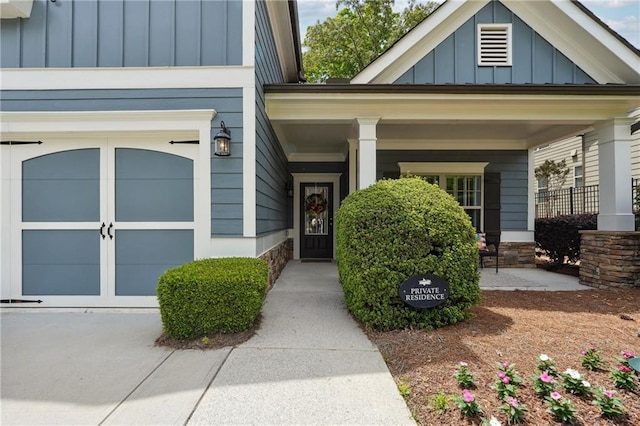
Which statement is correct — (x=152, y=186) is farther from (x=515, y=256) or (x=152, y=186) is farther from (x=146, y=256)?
(x=515, y=256)

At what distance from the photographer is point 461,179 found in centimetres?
719

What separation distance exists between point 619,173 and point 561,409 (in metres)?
4.97

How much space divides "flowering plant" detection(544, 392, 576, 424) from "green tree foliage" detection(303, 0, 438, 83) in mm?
15246

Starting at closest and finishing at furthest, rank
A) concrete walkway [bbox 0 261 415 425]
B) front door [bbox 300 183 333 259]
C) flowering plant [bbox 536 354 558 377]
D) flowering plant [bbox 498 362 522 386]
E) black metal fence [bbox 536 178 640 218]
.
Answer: concrete walkway [bbox 0 261 415 425] < flowering plant [bbox 498 362 522 386] < flowering plant [bbox 536 354 558 377] < front door [bbox 300 183 333 259] < black metal fence [bbox 536 178 640 218]

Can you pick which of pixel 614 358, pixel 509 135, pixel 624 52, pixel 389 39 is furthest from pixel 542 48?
pixel 389 39

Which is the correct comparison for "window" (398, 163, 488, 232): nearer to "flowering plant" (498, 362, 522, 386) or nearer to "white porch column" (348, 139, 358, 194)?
"white porch column" (348, 139, 358, 194)

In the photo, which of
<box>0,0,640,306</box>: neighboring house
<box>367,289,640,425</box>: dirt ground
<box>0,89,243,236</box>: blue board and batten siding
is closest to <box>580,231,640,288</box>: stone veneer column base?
<box>367,289,640,425</box>: dirt ground

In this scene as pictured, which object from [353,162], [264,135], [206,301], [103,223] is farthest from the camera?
[353,162]

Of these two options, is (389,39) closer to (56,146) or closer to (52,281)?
(56,146)

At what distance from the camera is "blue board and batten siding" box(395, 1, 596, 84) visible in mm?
5668

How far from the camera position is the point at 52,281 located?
396 cm

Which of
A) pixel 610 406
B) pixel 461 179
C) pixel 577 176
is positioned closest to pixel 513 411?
pixel 610 406

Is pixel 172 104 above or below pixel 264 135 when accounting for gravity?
above

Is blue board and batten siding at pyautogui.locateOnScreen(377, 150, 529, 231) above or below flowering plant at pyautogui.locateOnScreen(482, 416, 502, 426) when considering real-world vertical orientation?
above
